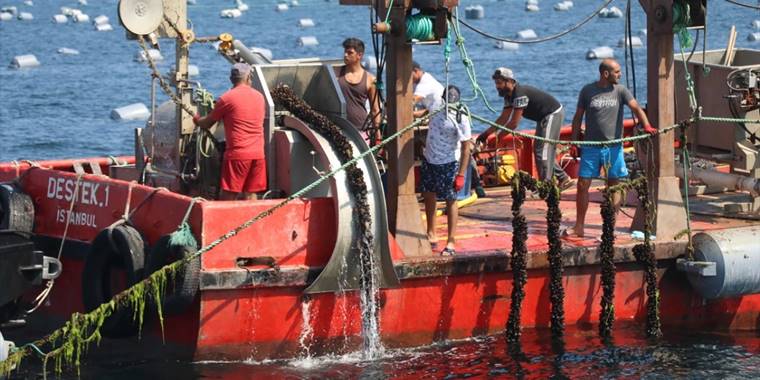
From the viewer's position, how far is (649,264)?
12.6m

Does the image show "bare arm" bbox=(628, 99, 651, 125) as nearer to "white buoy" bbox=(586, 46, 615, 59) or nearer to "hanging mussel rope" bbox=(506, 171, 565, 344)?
"hanging mussel rope" bbox=(506, 171, 565, 344)

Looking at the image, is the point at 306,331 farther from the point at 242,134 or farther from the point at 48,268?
the point at 48,268

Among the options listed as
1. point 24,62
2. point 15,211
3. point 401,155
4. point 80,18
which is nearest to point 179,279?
point 401,155

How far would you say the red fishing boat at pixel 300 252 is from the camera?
37.9 feet

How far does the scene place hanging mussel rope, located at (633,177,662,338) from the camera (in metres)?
12.6

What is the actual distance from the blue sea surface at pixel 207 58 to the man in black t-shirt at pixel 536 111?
483 inches

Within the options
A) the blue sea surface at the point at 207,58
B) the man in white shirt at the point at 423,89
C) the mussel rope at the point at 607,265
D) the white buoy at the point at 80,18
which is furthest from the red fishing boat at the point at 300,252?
the white buoy at the point at 80,18

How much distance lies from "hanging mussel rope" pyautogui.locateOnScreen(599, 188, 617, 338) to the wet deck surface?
23cm

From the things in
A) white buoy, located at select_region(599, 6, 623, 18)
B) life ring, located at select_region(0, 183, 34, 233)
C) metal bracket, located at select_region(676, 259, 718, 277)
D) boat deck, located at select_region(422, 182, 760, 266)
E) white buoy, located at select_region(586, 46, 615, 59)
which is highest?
white buoy, located at select_region(599, 6, 623, 18)

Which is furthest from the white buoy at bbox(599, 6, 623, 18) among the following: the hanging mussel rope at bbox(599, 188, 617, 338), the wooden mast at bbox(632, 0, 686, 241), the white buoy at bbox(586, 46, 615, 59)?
the hanging mussel rope at bbox(599, 188, 617, 338)

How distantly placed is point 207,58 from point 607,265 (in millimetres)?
37909

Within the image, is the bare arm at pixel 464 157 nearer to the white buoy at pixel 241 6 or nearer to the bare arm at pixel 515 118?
the bare arm at pixel 515 118

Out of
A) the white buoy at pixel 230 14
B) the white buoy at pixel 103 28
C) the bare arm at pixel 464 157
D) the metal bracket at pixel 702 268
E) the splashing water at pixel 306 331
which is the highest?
the white buoy at pixel 230 14

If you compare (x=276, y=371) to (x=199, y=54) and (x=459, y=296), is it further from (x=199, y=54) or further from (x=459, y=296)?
(x=199, y=54)
